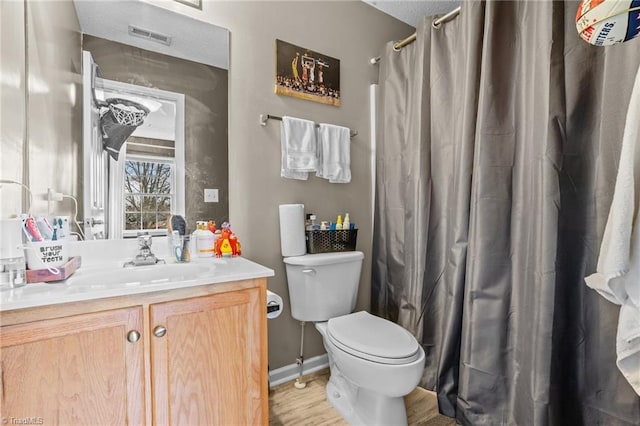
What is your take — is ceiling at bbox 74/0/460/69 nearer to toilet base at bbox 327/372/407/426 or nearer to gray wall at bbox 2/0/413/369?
gray wall at bbox 2/0/413/369

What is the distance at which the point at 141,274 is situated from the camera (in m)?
1.20

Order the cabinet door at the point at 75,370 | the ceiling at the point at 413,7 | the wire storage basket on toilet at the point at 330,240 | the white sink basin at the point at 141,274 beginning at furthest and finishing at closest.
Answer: the ceiling at the point at 413,7, the wire storage basket on toilet at the point at 330,240, the white sink basin at the point at 141,274, the cabinet door at the point at 75,370

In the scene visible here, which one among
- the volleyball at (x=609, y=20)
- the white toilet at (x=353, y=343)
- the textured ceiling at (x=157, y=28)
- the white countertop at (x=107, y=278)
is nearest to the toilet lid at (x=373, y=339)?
the white toilet at (x=353, y=343)

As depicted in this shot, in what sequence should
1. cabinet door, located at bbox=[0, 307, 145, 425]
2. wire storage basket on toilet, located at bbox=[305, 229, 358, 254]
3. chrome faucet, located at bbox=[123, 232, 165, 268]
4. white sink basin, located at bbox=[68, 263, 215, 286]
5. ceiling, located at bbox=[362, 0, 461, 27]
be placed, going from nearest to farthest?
cabinet door, located at bbox=[0, 307, 145, 425] < white sink basin, located at bbox=[68, 263, 215, 286] < chrome faucet, located at bbox=[123, 232, 165, 268] < wire storage basket on toilet, located at bbox=[305, 229, 358, 254] < ceiling, located at bbox=[362, 0, 461, 27]

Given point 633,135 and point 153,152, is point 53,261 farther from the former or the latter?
point 633,135

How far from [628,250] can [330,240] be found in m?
1.22

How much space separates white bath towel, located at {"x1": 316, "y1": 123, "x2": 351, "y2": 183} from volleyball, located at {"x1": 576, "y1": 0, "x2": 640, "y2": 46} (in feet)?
3.88

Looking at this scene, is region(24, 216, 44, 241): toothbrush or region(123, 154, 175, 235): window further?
region(123, 154, 175, 235): window

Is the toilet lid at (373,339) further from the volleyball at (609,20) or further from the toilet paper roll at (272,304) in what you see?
the volleyball at (609,20)

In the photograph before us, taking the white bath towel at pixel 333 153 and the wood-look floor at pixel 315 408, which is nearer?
the wood-look floor at pixel 315 408

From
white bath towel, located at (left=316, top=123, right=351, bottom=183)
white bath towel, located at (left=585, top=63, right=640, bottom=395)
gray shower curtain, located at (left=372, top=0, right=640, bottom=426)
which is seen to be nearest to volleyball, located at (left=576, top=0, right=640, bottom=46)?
white bath towel, located at (left=585, top=63, right=640, bottom=395)

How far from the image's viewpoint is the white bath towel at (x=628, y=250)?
0.89 m

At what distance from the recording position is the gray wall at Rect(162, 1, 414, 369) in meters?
1.64

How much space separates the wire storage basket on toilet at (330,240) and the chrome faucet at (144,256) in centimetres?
76
